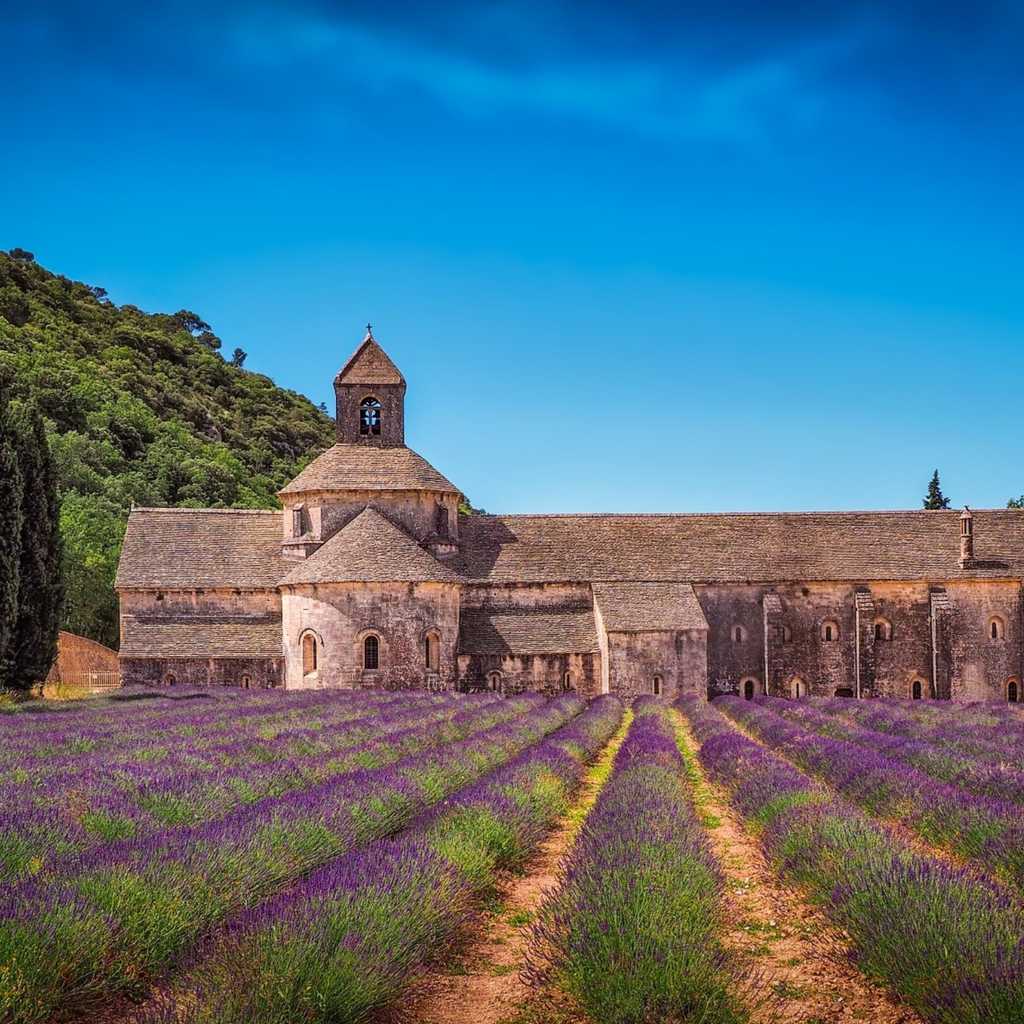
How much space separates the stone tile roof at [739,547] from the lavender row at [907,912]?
1189 inches

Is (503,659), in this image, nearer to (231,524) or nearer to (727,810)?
(231,524)

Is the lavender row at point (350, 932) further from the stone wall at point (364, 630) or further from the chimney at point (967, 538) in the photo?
the chimney at point (967, 538)

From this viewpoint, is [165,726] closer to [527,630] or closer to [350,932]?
[350,932]

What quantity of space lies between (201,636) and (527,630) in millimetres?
11902

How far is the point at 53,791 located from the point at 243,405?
101m

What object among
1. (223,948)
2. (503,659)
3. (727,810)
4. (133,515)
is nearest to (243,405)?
(133,515)

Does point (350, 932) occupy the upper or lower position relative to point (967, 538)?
lower

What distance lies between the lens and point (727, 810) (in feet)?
47.9

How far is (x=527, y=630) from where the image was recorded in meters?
39.9

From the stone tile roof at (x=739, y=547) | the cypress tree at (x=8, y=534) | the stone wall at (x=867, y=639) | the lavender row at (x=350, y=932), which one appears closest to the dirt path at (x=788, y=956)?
the lavender row at (x=350, y=932)

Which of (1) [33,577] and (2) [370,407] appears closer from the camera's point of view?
(1) [33,577]

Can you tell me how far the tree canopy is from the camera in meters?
57.2

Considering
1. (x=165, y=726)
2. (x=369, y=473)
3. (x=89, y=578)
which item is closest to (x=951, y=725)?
(x=165, y=726)

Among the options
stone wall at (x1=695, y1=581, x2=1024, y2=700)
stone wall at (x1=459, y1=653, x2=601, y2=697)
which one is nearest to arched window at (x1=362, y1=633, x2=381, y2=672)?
stone wall at (x1=459, y1=653, x2=601, y2=697)
